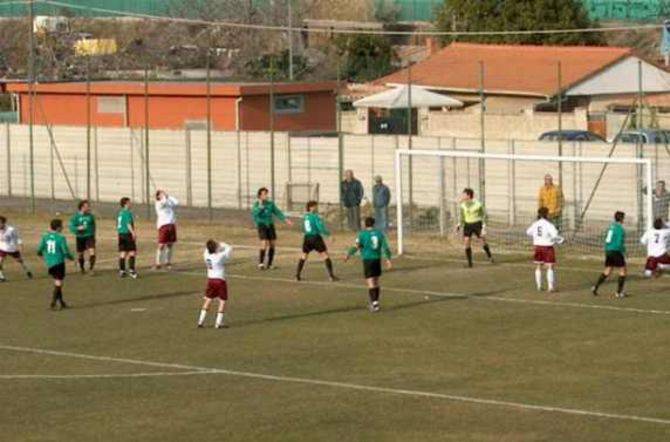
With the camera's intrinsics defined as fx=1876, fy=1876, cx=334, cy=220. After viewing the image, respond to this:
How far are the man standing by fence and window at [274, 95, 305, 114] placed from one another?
13.2m

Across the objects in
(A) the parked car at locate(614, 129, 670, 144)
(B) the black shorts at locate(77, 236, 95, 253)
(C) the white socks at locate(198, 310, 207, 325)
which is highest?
(A) the parked car at locate(614, 129, 670, 144)

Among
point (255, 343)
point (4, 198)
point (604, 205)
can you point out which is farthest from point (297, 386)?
point (4, 198)

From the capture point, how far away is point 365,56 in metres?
97.8

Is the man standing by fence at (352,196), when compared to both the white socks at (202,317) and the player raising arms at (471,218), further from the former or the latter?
the white socks at (202,317)

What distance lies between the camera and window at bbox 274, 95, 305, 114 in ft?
209

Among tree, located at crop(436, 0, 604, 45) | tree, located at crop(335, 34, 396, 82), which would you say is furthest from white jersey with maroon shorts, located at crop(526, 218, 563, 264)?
tree, located at crop(335, 34, 396, 82)

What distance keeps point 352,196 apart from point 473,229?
8781mm

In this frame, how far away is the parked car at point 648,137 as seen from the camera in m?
50.1

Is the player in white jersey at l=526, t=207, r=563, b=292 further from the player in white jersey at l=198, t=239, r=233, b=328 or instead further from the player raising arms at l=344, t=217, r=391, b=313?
the player in white jersey at l=198, t=239, r=233, b=328

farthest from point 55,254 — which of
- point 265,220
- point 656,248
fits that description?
point 656,248

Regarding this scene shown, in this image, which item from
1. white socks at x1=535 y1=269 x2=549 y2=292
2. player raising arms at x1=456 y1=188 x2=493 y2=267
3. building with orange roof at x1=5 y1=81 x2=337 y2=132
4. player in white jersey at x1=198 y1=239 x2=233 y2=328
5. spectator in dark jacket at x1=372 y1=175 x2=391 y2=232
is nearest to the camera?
player in white jersey at x1=198 y1=239 x2=233 y2=328

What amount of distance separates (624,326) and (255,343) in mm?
6565

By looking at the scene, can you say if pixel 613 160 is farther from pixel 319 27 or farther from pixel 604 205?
pixel 319 27

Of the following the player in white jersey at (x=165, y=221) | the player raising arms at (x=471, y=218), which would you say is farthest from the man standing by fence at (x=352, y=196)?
the player raising arms at (x=471, y=218)
